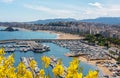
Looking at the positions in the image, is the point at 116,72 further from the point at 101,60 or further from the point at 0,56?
the point at 0,56

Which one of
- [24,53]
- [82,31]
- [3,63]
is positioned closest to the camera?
[3,63]

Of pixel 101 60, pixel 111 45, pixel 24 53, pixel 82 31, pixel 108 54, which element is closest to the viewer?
pixel 101 60

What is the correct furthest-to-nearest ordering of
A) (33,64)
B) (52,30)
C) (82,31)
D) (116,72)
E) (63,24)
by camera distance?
1. (63,24)
2. (52,30)
3. (82,31)
4. (116,72)
5. (33,64)

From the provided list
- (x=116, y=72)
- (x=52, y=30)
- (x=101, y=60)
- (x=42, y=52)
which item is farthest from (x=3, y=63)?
(x=52, y=30)

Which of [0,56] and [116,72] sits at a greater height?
[0,56]

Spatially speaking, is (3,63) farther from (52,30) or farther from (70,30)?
(52,30)

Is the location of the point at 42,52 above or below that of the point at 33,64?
below

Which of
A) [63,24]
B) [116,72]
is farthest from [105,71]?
[63,24]

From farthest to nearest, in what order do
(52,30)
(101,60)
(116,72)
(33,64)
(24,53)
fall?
(52,30)
(24,53)
(101,60)
(116,72)
(33,64)

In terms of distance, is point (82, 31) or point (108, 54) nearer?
point (108, 54)
